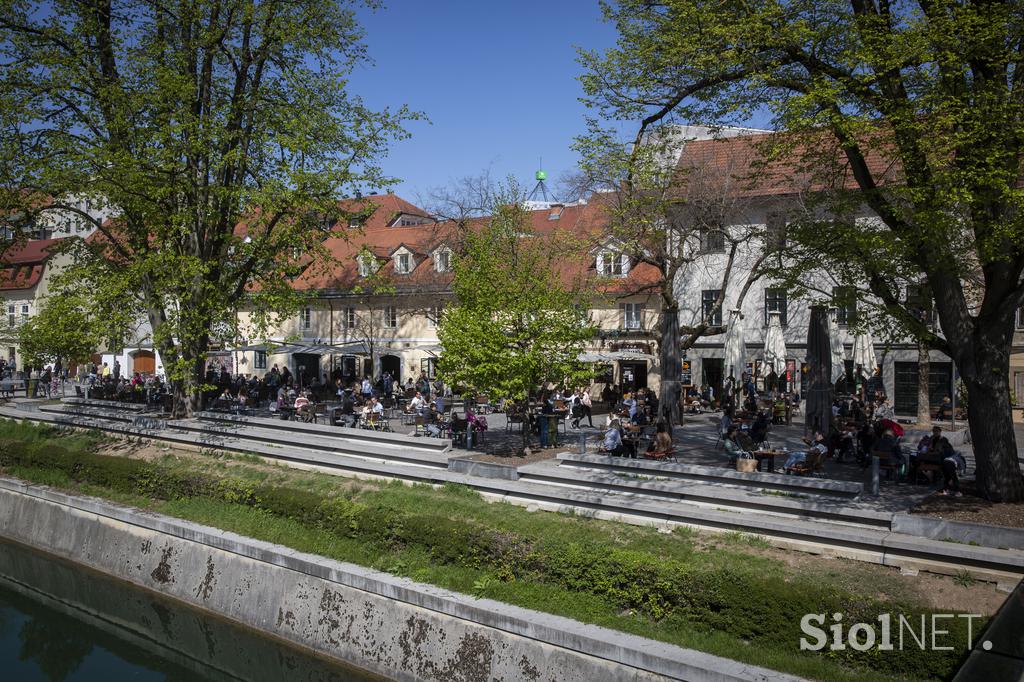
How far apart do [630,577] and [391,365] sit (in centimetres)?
3069

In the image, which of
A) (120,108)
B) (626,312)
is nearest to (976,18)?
(120,108)

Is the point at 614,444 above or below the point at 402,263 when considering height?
below

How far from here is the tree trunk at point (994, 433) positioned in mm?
12555

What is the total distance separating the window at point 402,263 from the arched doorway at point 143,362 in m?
18.3

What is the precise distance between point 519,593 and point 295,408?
44.8 ft

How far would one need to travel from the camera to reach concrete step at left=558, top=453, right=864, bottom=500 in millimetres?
12789

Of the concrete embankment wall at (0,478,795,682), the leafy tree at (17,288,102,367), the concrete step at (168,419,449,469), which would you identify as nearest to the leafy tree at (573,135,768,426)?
the concrete step at (168,419,449,469)

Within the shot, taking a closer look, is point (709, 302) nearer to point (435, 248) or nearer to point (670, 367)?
point (435, 248)

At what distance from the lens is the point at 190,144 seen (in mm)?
20859

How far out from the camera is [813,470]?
14938 millimetres

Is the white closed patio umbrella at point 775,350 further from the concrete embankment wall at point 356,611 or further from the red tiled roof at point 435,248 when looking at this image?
the concrete embankment wall at point 356,611

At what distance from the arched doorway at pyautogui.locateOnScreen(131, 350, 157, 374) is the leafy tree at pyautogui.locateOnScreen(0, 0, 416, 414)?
87.2 feet

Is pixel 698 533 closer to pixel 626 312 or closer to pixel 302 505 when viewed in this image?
pixel 302 505

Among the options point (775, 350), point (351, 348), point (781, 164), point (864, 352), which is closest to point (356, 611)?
point (781, 164)
